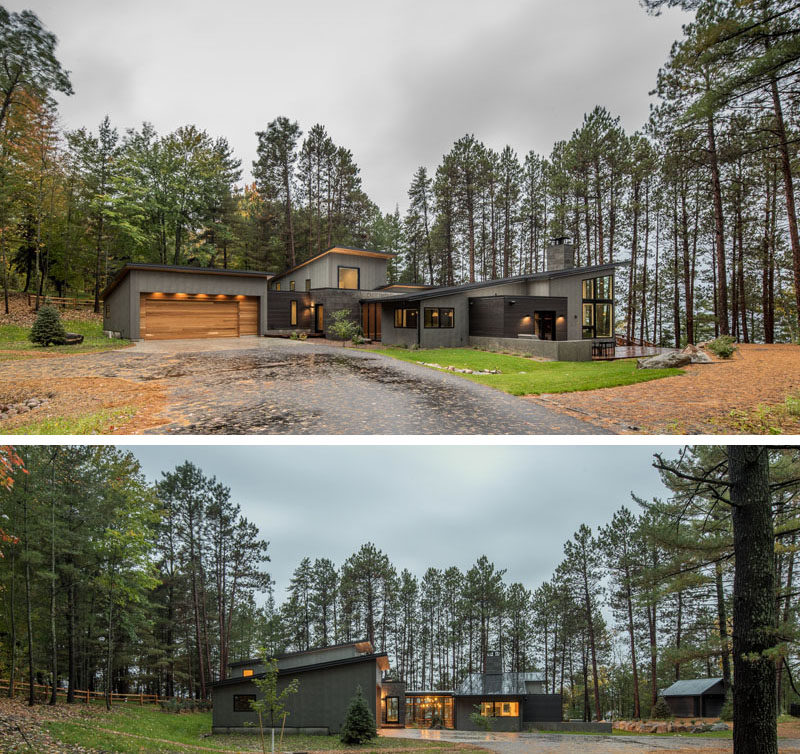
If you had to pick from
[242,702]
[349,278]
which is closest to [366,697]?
[242,702]

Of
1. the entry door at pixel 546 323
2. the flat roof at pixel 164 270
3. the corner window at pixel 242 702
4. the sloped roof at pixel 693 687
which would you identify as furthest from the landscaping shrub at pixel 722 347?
the corner window at pixel 242 702

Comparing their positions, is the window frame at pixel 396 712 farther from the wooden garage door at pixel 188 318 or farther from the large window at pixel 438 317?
the wooden garage door at pixel 188 318

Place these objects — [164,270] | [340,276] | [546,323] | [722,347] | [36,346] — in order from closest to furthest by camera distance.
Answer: [36,346] < [722,347] < [164,270] < [546,323] < [340,276]

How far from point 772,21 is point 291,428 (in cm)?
726

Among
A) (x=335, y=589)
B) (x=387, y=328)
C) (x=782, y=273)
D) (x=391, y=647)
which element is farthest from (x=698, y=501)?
(x=391, y=647)

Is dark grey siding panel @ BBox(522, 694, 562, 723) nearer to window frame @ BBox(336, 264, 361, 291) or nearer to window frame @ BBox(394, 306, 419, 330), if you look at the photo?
window frame @ BBox(394, 306, 419, 330)

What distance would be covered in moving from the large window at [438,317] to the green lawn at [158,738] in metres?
13.0

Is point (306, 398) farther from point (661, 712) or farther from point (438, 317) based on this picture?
point (661, 712)

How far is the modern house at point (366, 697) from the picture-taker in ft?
42.2

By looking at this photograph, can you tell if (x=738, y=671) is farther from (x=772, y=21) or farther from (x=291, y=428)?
(x=772, y=21)

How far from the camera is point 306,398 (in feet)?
18.1

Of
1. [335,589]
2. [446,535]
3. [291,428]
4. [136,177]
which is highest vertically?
[136,177]

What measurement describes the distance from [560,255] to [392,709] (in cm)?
1927

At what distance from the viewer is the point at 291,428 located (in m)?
4.31
